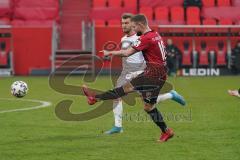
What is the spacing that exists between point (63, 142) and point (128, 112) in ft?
16.0

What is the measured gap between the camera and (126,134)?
490 inches

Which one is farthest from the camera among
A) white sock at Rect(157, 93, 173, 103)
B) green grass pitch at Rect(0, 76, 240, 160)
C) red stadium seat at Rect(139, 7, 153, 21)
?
red stadium seat at Rect(139, 7, 153, 21)

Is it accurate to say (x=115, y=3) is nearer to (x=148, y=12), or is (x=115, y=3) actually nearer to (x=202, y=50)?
(x=148, y=12)

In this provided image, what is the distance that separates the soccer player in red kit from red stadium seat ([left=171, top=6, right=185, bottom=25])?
20.7 metres

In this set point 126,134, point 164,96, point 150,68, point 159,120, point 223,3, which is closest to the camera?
point 159,120

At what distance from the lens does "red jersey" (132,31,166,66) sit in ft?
37.0

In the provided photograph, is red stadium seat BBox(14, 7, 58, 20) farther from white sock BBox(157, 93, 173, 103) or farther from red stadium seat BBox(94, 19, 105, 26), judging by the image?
white sock BBox(157, 93, 173, 103)

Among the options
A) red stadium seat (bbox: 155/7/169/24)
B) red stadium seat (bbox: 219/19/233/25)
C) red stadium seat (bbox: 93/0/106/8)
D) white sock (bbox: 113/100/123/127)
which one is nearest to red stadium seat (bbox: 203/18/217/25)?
red stadium seat (bbox: 219/19/233/25)

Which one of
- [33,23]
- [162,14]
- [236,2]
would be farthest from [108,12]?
[236,2]

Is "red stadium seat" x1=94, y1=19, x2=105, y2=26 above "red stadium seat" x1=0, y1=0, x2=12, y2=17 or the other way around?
the other way around

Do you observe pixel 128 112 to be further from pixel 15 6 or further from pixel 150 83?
pixel 15 6

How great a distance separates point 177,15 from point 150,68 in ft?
69.6

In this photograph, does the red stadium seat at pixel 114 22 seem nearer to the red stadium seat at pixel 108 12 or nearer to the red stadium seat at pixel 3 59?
the red stadium seat at pixel 108 12

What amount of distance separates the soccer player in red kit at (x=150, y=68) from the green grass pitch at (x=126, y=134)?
1.48 ft
